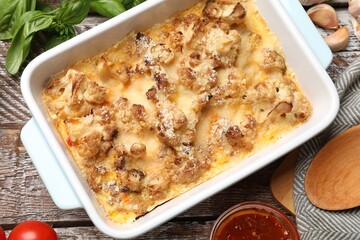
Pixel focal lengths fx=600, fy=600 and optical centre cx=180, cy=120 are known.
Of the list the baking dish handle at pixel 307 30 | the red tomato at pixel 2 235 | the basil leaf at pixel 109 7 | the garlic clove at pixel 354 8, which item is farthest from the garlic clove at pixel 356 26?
the red tomato at pixel 2 235

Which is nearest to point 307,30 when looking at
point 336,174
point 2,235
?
point 336,174

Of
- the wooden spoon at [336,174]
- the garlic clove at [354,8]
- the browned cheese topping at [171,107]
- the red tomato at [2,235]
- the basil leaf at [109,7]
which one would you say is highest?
the basil leaf at [109,7]

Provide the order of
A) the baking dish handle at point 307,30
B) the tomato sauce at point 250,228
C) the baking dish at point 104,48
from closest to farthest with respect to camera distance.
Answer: the baking dish at point 104,48 → the baking dish handle at point 307,30 → the tomato sauce at point 250,228

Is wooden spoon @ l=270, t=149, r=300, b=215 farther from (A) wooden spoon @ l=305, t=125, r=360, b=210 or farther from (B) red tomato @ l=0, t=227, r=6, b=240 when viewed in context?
(B) red tomato @ l=0, t=227, r=6, b=240

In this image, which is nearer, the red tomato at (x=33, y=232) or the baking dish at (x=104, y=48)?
the baking dish at (x=104, y=48)

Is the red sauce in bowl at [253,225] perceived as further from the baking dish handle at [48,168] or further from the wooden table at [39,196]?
the baking dish handle at [48,168]

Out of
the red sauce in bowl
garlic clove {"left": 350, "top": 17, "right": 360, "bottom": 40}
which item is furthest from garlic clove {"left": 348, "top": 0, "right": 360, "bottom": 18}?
the red sauce in bowl

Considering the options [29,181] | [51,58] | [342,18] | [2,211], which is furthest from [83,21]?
[342,18]

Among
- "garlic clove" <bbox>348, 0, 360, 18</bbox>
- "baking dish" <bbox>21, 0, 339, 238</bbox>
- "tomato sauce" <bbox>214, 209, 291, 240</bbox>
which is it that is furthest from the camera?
"garlic clove" <bbox>348, 0, 360, 18</bbox>
